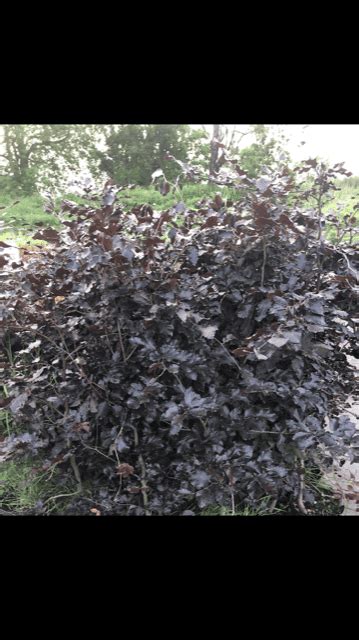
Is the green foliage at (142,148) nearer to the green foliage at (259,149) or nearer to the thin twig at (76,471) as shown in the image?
the green foliage at (259,149)

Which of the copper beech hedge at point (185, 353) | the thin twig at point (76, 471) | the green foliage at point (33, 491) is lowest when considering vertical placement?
the green foliage at point (33, 491)

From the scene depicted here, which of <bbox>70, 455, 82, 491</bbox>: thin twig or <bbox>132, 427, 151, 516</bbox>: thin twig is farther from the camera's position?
<bbox>70, 455, 82, 491</bbox>: thin twig

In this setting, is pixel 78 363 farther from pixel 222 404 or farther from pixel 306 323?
pixel 306 323

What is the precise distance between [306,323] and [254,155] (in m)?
9.97

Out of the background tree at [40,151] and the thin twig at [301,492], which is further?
the background tree at [40,151]

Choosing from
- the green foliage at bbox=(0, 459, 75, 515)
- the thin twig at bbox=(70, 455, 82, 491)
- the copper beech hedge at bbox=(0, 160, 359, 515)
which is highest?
the copper beech hedge at bbox=(0, 160, 359, 515)

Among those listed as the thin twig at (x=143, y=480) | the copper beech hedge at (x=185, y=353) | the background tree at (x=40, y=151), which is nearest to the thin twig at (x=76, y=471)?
the copper beech hedge at (x=185, y=353)

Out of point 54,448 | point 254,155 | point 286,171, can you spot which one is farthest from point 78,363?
point 254,155

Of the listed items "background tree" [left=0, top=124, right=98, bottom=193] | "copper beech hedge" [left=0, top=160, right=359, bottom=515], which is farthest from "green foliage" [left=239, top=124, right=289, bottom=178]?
"copper beech hedge" [left=0, top=160, right=359, bottom=515]

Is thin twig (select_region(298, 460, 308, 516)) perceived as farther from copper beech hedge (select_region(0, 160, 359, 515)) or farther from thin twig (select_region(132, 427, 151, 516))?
thin twig (select_region(132, 427, 151, 516))

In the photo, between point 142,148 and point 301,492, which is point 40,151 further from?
point 301,492

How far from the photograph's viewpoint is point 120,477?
2.08 m

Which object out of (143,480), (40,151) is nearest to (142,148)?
(40,151)

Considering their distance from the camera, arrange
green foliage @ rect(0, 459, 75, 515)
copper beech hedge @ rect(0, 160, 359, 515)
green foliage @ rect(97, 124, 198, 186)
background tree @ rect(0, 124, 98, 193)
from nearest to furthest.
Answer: copper beech hedge @ rect(0, 160, 359, 515), green foliage @ rect(0, 459, 75, 515), green foliage @ rect(97, 124, 198, 186), background tree @ rect(0, 124, 98, 193)
